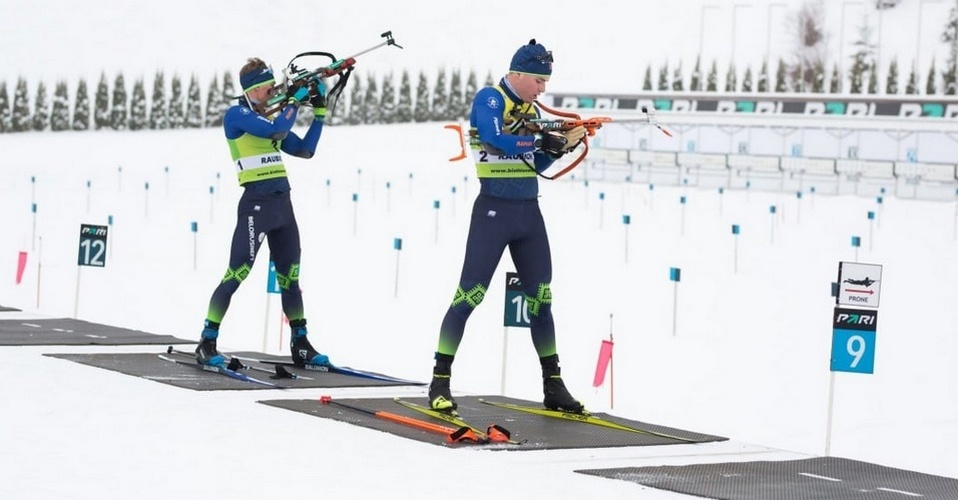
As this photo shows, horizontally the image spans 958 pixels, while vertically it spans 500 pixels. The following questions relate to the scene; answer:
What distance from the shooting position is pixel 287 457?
7180mm

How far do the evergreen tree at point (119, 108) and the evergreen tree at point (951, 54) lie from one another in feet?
122

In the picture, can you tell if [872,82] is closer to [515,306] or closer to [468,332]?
[468,332]

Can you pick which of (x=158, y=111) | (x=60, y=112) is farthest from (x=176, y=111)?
(x=60, y=112)

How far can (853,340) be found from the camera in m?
8.77

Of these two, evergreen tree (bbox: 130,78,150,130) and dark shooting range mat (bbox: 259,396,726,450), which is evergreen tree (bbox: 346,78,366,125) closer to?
evergreen tree (bbox: 130,78,150,130)

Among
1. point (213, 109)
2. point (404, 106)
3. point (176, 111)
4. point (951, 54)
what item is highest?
point (951, 54)

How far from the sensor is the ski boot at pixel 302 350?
1052 cm

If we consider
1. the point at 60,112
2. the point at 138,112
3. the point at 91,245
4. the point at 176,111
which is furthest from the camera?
the point at 176,111

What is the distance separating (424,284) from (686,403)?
833 cm

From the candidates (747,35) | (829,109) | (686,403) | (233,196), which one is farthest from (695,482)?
(747,35)

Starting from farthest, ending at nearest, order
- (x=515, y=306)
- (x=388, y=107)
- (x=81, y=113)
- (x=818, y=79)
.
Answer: (x=818, y=79)
(x=388, y=107)
(x=81, y=113)
(x=515, y=306)

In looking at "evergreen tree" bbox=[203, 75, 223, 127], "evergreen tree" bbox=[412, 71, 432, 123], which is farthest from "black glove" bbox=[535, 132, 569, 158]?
"evergreen tree" bbox=[412, 71, 432, 123]

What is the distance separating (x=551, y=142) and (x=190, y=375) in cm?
287

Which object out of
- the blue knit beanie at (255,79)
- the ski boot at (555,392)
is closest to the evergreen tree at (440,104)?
the blue knit beanie at (255,79)
